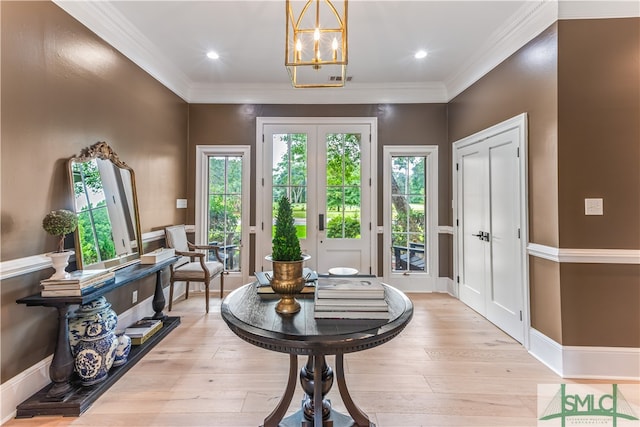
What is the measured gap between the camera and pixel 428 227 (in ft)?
13.7

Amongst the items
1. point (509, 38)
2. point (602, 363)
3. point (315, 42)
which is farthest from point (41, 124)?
point (602, 363)

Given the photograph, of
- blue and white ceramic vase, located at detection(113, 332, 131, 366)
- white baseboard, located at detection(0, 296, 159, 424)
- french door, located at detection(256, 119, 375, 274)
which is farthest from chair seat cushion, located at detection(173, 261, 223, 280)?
white baseboard, located at detection(0, 296, 159, 424)

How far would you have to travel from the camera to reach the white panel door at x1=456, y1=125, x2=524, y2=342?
2688mm

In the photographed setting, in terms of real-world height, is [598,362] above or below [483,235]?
below

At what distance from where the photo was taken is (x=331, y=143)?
13.6 ft

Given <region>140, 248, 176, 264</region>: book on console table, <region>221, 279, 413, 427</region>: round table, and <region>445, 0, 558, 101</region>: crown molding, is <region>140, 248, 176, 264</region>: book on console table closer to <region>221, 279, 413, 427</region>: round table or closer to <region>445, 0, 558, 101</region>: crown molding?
<region>221, 279, 413, 427</region>: round table

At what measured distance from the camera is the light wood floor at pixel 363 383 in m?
1.72

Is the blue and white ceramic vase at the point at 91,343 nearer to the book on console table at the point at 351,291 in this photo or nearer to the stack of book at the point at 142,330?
the stack of book at the point at 142,330

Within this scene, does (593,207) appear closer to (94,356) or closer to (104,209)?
(94,356)

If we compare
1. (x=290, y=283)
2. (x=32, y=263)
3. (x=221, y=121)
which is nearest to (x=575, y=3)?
(x=290, y=283)

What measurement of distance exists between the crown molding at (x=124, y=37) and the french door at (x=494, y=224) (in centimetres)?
365

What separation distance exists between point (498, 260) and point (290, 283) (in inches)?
102

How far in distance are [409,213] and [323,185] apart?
1.31 meters

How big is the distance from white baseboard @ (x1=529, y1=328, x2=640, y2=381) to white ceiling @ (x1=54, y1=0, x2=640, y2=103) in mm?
2459
